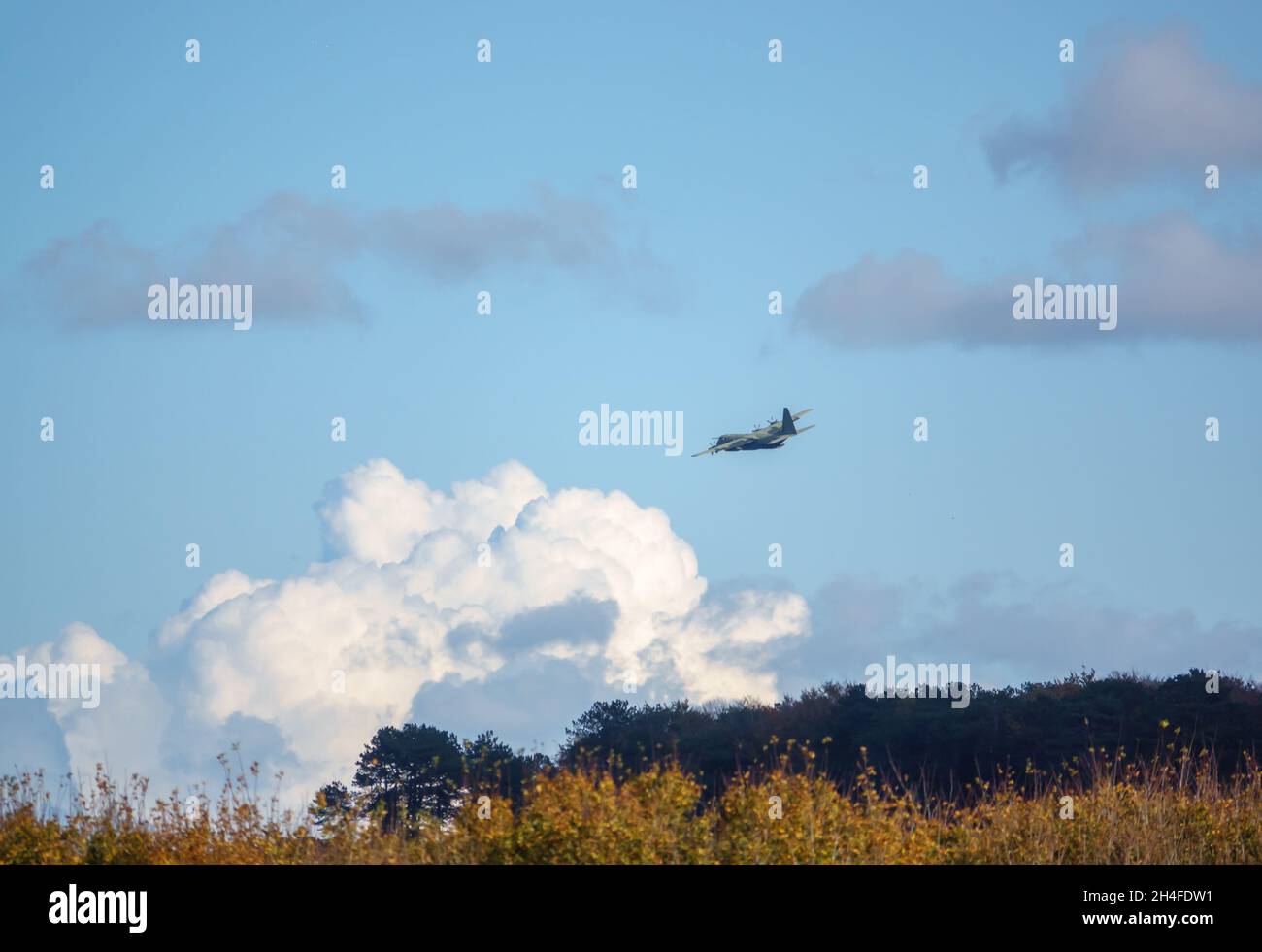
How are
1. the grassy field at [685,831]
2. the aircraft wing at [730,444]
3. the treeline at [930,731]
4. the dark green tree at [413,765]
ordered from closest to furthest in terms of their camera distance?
1. the grassy field at [685,831]
2. the dark green tree at [413,765]
3. the treeline at [930,731]
4. the aircraft wing at [730,444]

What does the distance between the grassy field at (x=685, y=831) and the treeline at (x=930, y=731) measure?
25571mm

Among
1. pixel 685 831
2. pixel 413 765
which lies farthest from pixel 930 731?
pixel 685 831

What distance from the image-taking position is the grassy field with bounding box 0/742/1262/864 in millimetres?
23781

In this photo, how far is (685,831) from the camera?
24516 mm

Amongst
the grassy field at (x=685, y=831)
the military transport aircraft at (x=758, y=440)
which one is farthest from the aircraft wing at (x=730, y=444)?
the grassy field at (x=685, y=831)

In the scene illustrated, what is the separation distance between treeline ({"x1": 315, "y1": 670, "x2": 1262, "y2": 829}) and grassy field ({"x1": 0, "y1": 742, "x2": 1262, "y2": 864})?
83.9ft

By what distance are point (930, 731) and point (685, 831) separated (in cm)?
4124

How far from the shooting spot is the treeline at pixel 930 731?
195ft

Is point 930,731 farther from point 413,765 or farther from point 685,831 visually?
point 685,831

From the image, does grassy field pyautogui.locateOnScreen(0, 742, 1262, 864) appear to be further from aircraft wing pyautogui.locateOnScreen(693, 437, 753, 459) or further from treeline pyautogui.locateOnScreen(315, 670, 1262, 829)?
aircraft wing pyautogui.locateOnScreen(693, 437, 753, 459)

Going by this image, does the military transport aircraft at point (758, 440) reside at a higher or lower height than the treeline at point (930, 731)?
higher

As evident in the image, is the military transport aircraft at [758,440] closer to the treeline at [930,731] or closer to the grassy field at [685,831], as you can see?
the treeline at [930,731]

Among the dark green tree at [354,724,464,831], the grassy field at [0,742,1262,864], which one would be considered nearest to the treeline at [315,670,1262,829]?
the dark green tree at [354,724,464,831]
